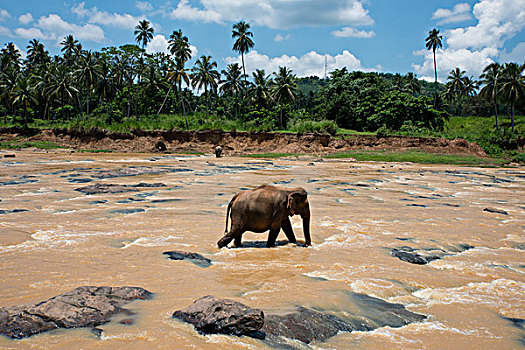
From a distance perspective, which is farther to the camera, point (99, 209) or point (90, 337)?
point (99, 209)

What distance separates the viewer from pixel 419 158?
37938 mm

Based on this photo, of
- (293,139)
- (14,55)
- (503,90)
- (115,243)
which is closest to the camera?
(115,243)

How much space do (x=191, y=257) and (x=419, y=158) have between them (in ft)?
117

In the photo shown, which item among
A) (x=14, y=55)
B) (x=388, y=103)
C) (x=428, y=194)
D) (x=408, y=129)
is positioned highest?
(x=14, y=55)

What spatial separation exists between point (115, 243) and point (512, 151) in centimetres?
4797

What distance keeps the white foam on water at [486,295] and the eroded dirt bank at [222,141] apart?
40.8 m

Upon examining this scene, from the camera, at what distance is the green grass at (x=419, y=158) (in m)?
36.8

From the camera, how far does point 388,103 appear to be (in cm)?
5494

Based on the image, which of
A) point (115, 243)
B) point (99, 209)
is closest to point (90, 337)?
point (115, 243)

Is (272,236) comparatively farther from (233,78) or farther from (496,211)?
(233,78)

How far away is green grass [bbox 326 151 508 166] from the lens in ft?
121

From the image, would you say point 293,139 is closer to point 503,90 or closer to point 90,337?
point 503,90

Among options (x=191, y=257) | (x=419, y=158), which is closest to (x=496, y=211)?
(x=191, y=257)

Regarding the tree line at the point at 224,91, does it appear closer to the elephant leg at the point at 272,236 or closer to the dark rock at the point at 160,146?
the dark rock at the point at 160,146
